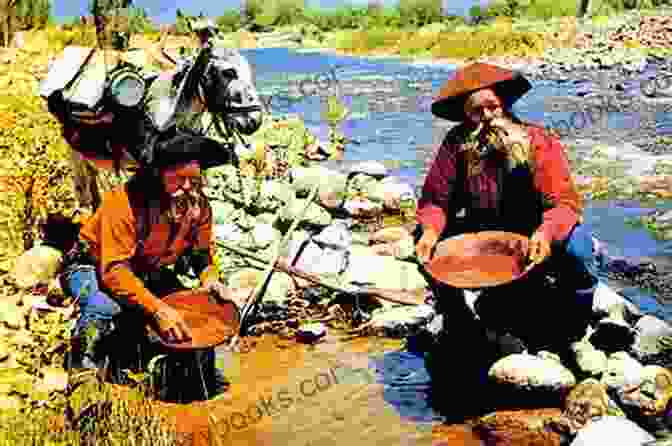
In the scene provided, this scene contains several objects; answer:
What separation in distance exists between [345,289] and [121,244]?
1.71 meters

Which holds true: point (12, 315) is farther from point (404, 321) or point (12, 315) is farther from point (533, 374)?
point (533, 374)

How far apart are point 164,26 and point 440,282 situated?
2.59 m

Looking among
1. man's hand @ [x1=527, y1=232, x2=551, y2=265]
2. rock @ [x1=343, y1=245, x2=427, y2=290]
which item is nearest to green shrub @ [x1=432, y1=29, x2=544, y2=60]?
rock @ [x1=343, y1=245, x2=427, y2=290]

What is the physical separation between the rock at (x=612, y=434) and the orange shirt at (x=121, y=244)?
5.87 feet

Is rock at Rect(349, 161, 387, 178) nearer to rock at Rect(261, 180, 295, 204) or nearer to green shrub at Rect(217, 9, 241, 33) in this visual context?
rock at Rect(261, 180, 295, 204)

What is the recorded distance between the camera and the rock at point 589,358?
12.9 ft

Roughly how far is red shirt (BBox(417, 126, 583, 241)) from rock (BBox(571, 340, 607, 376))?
62 centimetres

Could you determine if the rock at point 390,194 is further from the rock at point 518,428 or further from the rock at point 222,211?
the rock at point 518,428

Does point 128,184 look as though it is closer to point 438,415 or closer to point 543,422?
point 438,415

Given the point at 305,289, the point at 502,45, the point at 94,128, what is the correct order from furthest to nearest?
the point at 502,45
the point at 305,289
the point at 94,128

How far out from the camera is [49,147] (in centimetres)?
558

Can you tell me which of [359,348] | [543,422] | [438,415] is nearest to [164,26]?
[359,348]

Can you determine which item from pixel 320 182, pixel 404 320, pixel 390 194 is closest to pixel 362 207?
pixel 390 194

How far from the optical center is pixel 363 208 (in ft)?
24.7
